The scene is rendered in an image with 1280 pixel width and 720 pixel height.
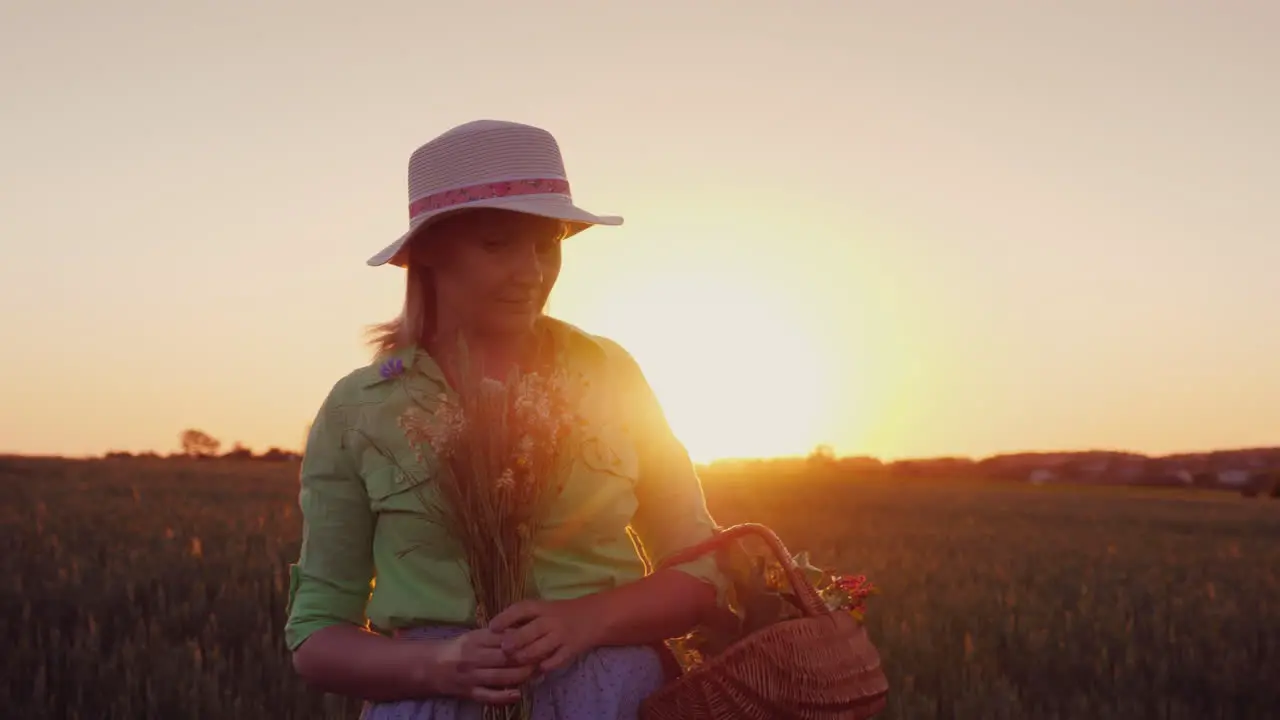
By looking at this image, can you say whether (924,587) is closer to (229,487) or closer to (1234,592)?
(1234,592)

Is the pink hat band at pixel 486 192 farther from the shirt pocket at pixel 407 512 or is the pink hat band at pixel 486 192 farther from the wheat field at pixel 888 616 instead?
the wheat field at pixel 888 616

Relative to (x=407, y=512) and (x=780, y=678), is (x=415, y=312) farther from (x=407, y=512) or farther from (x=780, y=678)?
(x=780, y=678)

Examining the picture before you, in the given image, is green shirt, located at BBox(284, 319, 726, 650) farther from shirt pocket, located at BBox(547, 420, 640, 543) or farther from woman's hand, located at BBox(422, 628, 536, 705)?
woman's hand, located at BBox(422, 628, 536, 705)

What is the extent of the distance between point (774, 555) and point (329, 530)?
92cm

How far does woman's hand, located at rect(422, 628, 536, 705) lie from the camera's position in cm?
221

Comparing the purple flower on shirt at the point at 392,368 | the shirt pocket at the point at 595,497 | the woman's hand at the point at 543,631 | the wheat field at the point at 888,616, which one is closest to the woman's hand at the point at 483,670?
the woman's hand at the point at 543,631

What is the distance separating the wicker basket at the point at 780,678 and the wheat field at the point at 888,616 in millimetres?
2650

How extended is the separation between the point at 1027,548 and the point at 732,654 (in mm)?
11038

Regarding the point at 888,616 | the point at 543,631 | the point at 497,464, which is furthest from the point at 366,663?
the point at 888,616

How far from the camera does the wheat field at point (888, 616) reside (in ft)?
17.1

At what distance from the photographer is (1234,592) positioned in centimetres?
938

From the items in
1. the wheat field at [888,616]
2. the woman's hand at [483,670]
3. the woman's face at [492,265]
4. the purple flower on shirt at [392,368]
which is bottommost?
the wheat field at [888,616]

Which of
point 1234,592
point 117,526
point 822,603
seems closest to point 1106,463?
point 1234,592

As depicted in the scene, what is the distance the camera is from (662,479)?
109 inches
